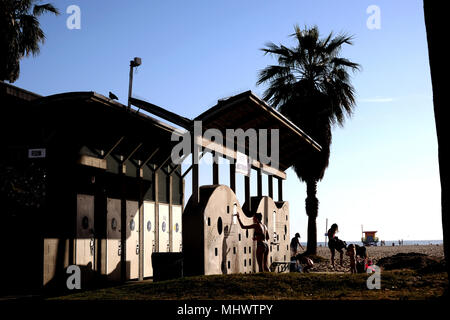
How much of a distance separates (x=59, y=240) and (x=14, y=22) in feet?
54.5

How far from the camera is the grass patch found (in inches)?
391

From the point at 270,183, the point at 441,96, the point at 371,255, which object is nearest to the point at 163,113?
the point at 441,96

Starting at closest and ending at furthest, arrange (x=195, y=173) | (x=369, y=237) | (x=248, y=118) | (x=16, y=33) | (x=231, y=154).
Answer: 1. (x=195, y=173)
2. (x=248, y=118)
3. (x=231, y=154)
4. (x=16, y=33)
5. (x=369, y=237)

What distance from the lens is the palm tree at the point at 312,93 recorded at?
1196 inches

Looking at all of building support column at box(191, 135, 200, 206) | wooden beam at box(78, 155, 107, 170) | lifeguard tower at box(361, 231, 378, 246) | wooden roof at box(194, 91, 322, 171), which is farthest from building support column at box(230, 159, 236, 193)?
lifeguard tower at box(361, 231, 378, 246)

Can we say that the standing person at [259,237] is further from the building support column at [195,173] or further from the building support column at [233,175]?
the building support column at [195,173]

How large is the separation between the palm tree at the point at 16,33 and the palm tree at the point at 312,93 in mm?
11631

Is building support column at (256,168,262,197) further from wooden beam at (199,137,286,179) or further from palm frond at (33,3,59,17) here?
palm frond at (33,3,59,17)

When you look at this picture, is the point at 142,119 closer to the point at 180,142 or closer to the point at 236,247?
the point at 180,142

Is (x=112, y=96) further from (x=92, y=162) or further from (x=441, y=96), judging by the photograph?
(x=441, y=96)

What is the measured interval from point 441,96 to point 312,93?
2352cm

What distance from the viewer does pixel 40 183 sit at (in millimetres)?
13781

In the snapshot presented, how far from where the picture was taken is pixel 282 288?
10.9m

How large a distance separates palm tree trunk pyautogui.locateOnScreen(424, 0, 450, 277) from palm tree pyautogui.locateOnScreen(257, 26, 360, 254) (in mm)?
22395
